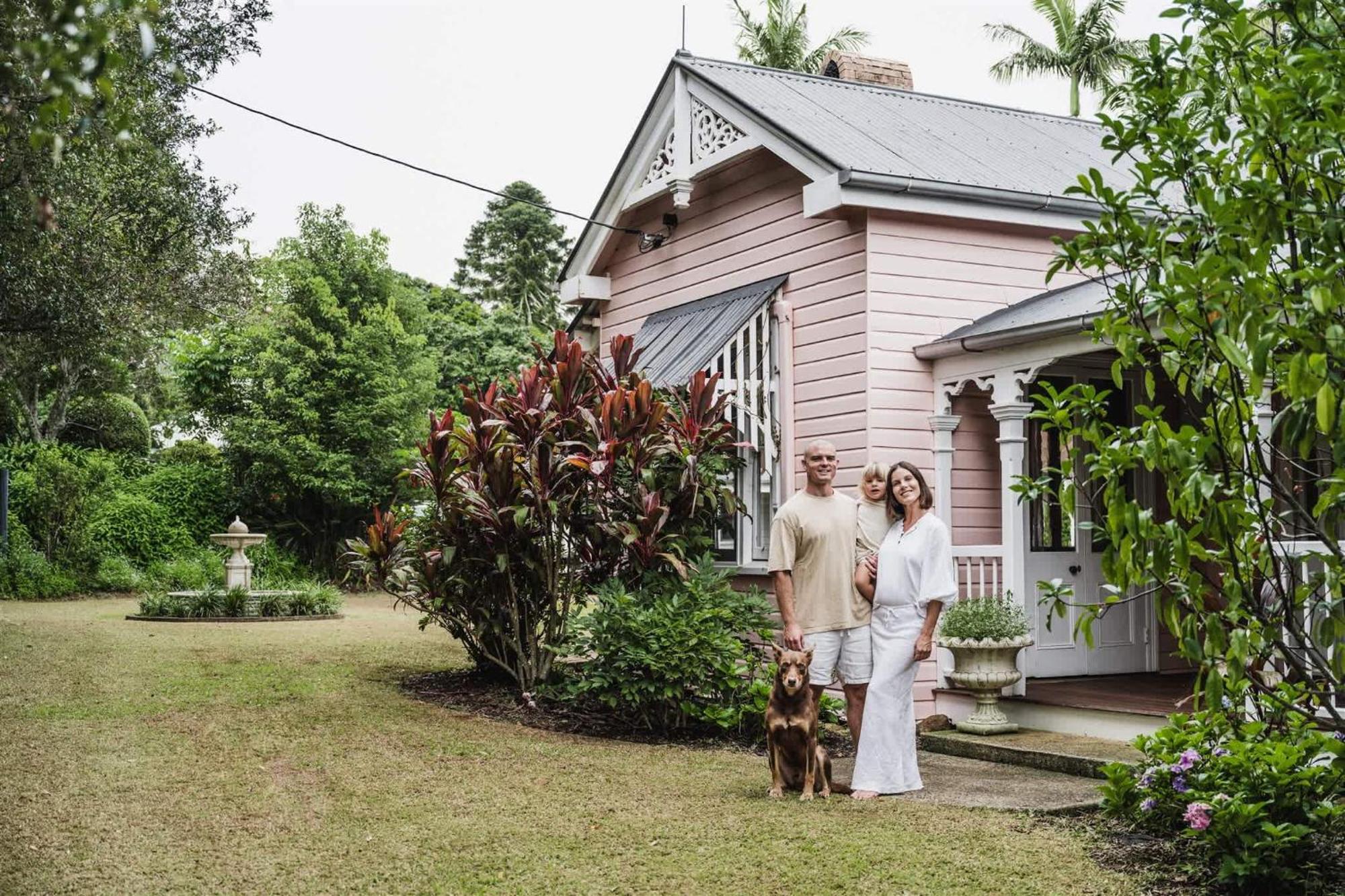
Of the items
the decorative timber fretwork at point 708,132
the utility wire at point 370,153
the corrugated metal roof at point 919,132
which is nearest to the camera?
the corrugated metal roof at point 919,132

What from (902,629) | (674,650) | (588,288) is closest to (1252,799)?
(902,629)

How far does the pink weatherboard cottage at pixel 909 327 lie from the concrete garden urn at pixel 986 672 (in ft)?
0.82

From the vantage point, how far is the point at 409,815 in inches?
249

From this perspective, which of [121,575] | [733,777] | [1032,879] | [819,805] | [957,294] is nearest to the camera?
[1032,879]

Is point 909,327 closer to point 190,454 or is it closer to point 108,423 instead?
point 190,454

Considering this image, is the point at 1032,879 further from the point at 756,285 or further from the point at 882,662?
the point at 756,285

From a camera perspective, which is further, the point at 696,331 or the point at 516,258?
the point at 516,258

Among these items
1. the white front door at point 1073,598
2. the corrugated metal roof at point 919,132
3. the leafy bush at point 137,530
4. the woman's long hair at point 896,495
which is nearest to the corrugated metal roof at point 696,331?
the corrugated metal roof at point 919,132

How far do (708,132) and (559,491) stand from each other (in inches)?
155

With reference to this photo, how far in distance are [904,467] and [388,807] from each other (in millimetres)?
3313

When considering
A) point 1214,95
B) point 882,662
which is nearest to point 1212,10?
point 1214,95

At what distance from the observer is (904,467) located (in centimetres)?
692

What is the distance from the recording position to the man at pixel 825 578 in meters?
7.05

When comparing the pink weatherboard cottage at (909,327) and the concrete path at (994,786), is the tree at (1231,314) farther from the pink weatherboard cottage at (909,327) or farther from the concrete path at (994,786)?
the pink weatherboard cottage at (909,327)
